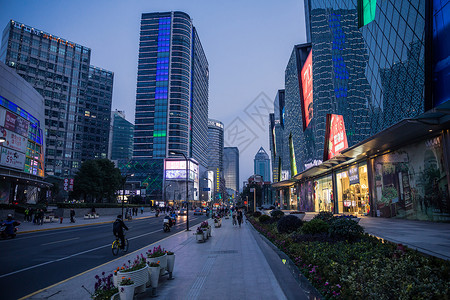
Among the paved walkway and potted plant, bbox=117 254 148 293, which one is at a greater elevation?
potted plant, bbox=117 254 148 293

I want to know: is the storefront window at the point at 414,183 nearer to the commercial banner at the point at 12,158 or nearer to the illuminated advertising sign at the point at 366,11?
the illuminated advertising sign at the point at 366,11

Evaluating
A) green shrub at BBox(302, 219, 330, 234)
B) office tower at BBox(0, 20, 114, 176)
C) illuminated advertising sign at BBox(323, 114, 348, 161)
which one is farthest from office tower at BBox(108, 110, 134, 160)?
green shrub at BBox(302, 219, 330, 234)

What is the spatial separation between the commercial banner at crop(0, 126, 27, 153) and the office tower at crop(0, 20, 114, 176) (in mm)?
69470

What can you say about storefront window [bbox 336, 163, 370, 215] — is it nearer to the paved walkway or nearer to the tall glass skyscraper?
the paved walkway

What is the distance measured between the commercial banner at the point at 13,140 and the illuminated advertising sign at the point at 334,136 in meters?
50.0

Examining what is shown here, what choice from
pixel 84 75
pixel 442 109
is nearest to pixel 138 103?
pixel 84 75

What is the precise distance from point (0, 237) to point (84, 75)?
121948mm

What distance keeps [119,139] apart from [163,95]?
6575 centimetres

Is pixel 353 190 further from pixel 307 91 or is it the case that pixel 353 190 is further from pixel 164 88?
pixel 164 88

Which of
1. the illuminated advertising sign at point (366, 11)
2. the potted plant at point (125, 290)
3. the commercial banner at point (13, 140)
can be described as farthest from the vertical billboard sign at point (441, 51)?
the commercial banner at point (13, 140)

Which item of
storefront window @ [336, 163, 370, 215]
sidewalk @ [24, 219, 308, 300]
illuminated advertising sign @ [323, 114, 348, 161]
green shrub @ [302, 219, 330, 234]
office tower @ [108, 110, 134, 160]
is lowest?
sidewalk @ [24, 219, 308, 300]

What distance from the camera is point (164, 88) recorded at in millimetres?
135625

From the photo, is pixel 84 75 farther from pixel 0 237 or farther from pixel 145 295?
pixel 145 295

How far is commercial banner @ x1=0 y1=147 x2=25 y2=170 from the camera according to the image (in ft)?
129
